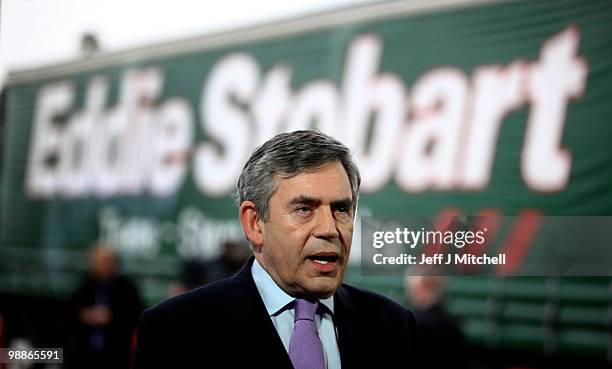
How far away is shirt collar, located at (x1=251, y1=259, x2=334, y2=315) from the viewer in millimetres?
1212

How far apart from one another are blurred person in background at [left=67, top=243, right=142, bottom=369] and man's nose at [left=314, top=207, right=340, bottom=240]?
3.14 m

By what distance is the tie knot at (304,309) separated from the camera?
3.93 ft

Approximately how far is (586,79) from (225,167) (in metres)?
2.02

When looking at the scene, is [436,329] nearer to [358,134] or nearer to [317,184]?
[358,134]

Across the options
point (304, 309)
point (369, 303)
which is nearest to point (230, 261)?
point (369, 303)

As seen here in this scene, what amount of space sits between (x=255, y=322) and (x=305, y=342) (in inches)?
3.1

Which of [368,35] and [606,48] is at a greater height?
[368,35]

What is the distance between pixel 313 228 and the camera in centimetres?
114

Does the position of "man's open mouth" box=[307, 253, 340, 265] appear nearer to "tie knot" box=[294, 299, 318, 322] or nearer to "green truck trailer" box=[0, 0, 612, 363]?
"tie knot" box=[294, 299, 318, 322]

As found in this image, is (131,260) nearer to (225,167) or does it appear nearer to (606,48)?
(225,167)

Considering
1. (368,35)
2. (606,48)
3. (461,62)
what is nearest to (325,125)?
(368,35)

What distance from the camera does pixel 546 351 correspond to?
3.34 meters

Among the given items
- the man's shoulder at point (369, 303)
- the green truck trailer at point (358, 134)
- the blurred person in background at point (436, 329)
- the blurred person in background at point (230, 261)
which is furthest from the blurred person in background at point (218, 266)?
the man's shoulder at point (369, 303)

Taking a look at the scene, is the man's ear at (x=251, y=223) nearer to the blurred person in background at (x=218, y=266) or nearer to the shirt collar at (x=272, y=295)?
the shirt collar at (x=272, y=295)
